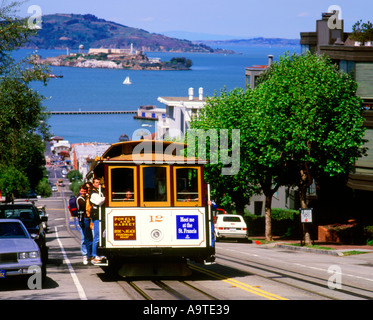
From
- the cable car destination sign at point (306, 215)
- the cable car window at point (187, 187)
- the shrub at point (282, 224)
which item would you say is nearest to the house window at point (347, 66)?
the cable car destination sign at point (306, 215)

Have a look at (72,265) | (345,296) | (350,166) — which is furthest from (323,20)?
(345,296)

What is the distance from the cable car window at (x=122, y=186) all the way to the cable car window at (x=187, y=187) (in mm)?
1067

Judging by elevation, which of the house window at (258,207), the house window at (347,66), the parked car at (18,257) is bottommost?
the house window at (258,207)

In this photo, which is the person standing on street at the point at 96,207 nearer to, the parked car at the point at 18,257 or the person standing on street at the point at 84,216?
the person standing on street at the point at 84,216

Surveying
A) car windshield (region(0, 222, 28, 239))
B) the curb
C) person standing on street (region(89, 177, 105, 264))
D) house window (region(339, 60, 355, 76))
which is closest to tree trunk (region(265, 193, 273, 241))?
the curb

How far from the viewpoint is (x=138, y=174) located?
1620cm

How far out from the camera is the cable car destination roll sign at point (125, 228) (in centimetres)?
1574

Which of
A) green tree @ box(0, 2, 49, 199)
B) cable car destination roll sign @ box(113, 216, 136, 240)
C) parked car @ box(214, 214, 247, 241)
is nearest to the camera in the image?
cable car destination roll sign @ box(113, 216, 136, 240)

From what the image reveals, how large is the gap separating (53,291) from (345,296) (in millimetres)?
6109

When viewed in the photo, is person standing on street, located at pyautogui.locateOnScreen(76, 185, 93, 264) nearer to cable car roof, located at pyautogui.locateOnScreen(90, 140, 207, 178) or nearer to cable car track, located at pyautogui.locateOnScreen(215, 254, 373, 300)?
cable car roof, located at pyautogui.locateOnScreen(90, 140, 207, 178)

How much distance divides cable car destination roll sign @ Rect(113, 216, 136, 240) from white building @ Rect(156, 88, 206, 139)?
293ft

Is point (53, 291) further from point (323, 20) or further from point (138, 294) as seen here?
point (323, 20)

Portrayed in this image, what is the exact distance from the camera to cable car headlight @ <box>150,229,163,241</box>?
1581 cm

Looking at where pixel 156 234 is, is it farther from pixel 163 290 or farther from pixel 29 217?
pixel 29 217
